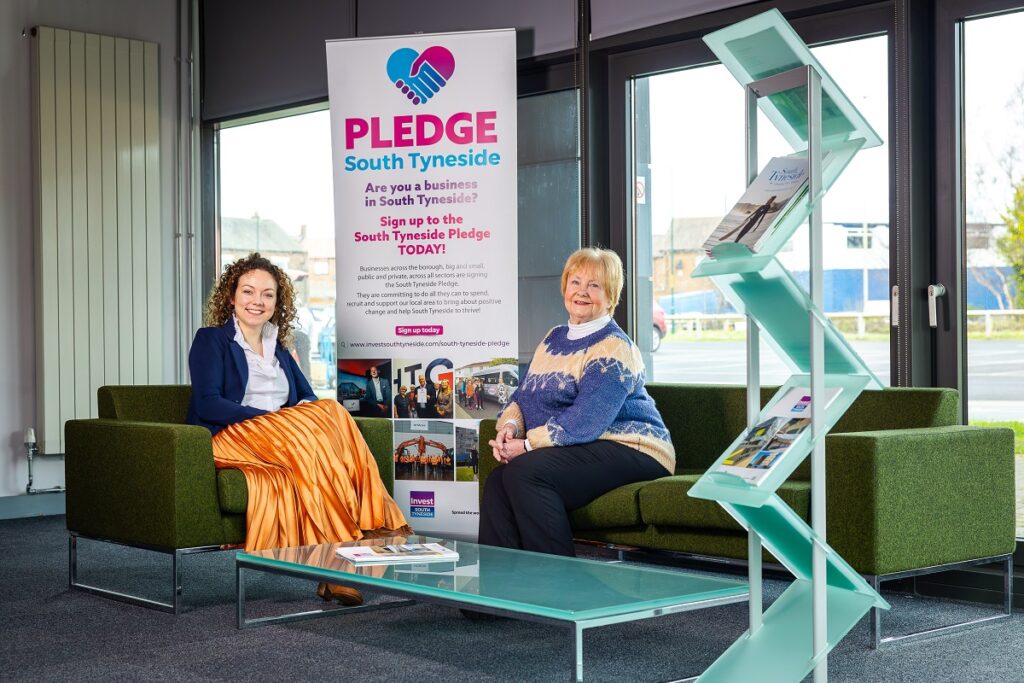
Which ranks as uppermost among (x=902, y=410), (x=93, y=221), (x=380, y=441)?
(x=93, y=221)

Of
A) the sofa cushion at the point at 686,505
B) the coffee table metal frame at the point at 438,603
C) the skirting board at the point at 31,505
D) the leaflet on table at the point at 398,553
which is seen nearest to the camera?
the coffee table metal frame at the point at 438,603

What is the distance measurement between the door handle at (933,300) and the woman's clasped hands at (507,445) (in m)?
1.52

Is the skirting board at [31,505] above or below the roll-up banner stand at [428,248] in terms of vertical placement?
below

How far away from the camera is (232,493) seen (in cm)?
406

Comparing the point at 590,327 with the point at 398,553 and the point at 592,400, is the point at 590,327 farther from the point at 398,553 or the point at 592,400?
the point at 398,553

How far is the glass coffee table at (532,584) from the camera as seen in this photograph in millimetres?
2568

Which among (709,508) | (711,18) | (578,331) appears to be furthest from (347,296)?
(709,508)

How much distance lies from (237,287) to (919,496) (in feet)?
8.47

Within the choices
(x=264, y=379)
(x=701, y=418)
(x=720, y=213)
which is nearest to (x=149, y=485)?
(x=264, y=379)

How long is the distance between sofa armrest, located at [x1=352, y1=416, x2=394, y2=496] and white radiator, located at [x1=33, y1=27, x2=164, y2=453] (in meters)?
2.61

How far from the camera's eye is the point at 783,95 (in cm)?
267

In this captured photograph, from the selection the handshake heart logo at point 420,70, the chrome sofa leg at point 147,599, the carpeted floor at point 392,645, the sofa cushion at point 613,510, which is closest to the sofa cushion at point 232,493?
the chrome sofa leg at point 147,599

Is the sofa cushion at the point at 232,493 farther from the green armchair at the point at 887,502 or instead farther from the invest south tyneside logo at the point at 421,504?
the invest south tyneside logo at the point at 421,504

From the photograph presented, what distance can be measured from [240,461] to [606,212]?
2096 millimetres
